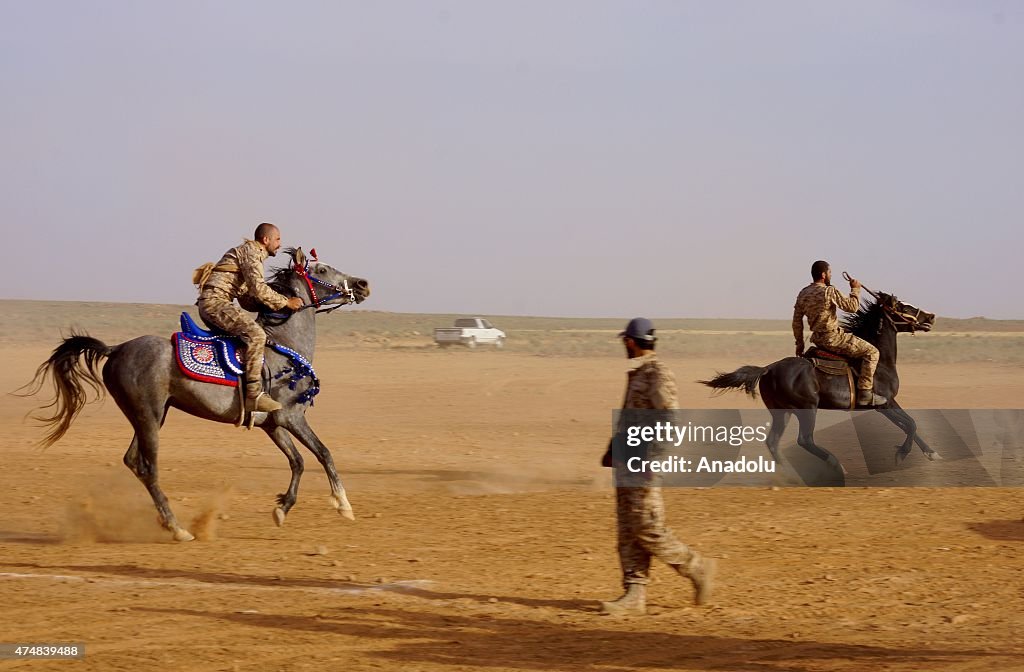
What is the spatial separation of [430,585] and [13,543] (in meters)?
4.26

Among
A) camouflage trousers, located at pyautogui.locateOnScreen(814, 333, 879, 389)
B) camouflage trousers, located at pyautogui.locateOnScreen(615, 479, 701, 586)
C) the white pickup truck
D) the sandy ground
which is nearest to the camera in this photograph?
the sandy ground

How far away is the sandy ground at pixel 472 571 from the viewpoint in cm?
674

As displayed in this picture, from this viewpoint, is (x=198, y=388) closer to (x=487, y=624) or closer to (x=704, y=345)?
(x=487, y=624)

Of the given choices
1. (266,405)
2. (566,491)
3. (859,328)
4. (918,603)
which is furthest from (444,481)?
(918,603)

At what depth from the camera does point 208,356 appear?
34.8 ft

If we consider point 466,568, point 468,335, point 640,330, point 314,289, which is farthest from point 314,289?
point 468,335

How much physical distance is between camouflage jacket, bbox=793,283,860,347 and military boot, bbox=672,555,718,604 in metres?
6.34

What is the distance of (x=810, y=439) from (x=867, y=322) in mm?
1754

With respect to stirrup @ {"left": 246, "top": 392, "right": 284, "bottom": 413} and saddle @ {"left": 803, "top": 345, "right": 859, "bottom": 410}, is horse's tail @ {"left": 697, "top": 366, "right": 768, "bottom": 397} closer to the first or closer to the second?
saddle @ {"left": 803, "top": 345, "right": 859, "bottom": 410}

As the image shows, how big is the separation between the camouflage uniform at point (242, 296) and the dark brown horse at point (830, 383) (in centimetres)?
556

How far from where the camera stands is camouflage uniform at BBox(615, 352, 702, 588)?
721 cm

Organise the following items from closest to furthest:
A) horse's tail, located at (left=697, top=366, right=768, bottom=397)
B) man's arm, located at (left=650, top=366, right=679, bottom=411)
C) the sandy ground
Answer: the sandy ground → man's arm, located at (left=650, top=366, right=679, bottom=411) → horse's tail, located at (left=697, top=366, right=768, bottom=397)

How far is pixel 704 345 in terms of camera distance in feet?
191

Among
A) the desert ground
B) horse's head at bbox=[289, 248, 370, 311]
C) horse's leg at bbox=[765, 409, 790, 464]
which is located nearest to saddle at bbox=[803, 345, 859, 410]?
horse's leg at bbox=[765, 409, 790, 464]
